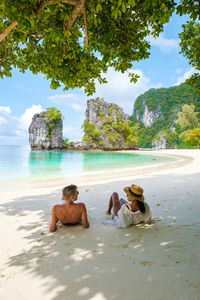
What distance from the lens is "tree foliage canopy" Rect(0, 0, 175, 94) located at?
332cm

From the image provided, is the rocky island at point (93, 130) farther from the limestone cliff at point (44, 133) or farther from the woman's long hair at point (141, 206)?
the woman's long hair at point (141, 206)

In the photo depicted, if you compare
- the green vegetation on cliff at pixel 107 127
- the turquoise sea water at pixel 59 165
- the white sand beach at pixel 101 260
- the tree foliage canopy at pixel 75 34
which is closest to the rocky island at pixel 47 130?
the green vegetation on cliff at pixel 107 127

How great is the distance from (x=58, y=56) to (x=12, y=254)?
15.7 ft

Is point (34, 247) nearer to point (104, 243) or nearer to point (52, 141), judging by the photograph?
point (104, 243)

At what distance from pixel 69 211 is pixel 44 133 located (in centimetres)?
6783

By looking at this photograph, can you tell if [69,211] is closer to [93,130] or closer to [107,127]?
[93,130]

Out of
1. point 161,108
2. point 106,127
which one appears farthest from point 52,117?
point 161,108

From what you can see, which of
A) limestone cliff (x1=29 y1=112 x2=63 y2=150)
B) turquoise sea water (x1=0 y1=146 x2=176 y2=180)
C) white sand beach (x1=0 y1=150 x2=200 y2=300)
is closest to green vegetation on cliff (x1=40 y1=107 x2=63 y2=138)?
limestone cliff (x1=29 y1=112 x2=63 y2=150)

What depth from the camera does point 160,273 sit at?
1954mm

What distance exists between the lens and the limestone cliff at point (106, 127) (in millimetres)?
70625

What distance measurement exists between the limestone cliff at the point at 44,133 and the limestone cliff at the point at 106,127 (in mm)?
A: 11251

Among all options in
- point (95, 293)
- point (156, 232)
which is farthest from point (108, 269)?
point (156, 232)

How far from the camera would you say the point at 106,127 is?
7088 cm

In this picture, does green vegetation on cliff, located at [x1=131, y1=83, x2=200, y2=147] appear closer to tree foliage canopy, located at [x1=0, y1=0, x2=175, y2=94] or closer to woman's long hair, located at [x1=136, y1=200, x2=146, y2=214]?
tree foliage canopy, located at [x1=0, y1=0, x2=175, y2=94]
